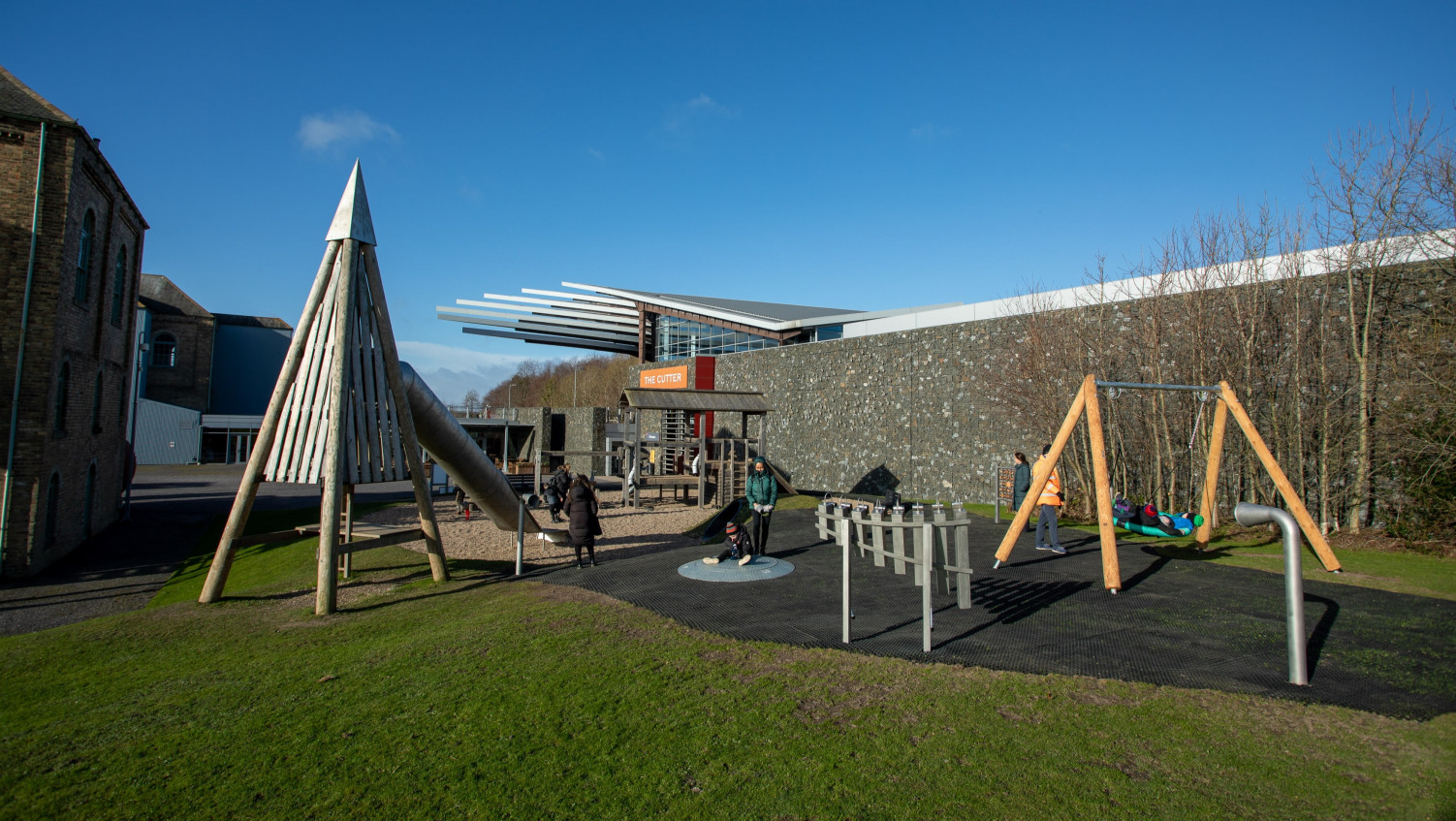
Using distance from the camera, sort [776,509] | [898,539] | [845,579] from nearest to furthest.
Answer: [845,579]
[898,539]
[776,509]

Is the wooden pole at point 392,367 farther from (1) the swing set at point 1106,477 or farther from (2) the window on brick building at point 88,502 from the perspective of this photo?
(2) the window on brick building at point 88,502

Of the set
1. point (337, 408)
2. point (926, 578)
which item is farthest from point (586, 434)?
point (926, 578)

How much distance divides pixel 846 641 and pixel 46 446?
14895 mm

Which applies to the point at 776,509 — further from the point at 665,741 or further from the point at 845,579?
the point at 665,741

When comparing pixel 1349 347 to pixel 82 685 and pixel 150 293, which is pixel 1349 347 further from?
pixel 150 293

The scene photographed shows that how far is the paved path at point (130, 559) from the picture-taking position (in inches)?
389

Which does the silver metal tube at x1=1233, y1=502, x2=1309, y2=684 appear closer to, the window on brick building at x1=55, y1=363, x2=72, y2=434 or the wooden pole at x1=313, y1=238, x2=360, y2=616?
the wooden pole at x1=313, y1=238, x2=360, y2=616

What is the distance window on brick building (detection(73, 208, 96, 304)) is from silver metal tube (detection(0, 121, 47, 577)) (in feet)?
5.00

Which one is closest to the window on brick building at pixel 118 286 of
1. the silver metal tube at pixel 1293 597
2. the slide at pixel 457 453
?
the slide at pixel 457 453

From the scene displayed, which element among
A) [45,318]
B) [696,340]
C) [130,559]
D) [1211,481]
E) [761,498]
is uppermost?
[696,340]

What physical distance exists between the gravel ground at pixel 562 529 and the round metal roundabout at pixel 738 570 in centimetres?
234

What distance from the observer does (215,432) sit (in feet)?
137

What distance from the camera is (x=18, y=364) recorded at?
39.6ft

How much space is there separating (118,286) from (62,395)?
5.60 m
